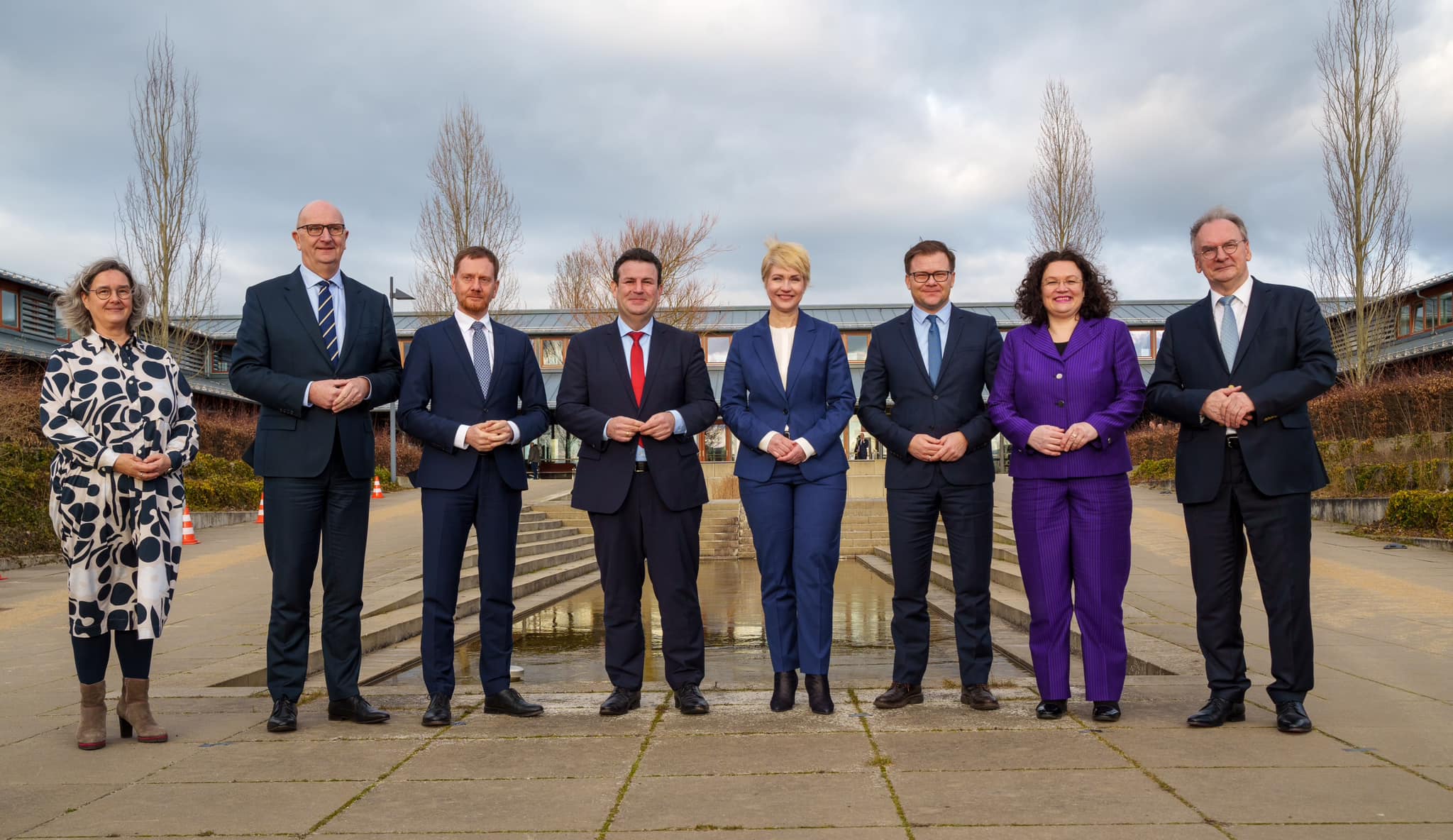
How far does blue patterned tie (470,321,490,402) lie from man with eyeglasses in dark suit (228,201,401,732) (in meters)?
0.35

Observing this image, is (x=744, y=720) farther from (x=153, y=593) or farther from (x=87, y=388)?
(x=87, y=388)

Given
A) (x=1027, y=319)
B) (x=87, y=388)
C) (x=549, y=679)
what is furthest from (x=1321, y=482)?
(x=87, y=388)

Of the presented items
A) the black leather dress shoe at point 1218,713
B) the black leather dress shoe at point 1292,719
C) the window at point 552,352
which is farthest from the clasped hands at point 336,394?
the window at point 552,352

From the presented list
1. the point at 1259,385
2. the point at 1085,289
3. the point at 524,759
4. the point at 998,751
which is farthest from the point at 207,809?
the point at 1259,385

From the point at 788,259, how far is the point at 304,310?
218 centimetres

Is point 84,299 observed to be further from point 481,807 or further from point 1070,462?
point 1070,462

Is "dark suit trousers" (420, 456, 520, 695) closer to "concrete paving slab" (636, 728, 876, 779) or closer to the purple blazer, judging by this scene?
"concrete paving slab" (636, 728, 876, 779)

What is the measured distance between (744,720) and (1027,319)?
2194mm

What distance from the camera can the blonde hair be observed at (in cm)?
487

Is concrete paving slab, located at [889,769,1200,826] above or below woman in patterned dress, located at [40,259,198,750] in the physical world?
below

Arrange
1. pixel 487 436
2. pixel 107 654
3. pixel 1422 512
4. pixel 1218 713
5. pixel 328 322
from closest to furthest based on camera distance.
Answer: pixel 1218 713, pixel 107 654, pixel 487 436, pixel 328 322, pixel 1422 512

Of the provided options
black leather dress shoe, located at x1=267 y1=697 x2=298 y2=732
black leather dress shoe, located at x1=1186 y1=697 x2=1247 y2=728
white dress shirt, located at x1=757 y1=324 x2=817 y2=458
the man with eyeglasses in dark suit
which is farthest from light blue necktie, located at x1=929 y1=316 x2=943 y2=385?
black leather dress shoe, located at x1=267 y1=697 x2=298 y2=732

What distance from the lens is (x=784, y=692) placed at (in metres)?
4.66

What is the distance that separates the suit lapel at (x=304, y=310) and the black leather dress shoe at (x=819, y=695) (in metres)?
2.53
